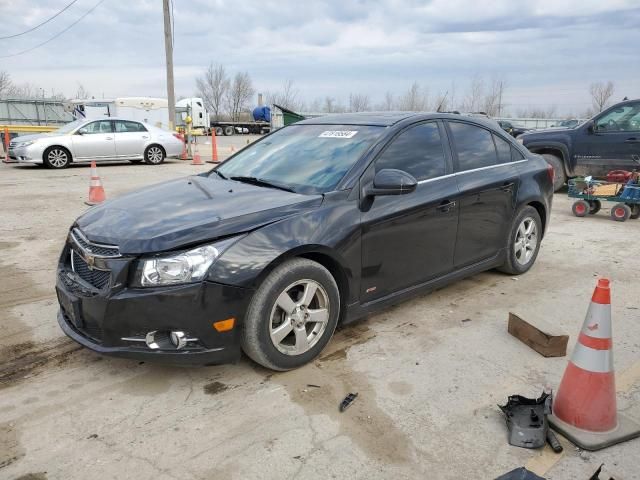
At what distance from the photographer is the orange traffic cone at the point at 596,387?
103 inches

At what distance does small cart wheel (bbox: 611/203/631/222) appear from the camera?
8.22m

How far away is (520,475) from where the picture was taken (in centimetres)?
219

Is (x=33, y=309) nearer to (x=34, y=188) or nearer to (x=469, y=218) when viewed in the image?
(x=469, y=218)

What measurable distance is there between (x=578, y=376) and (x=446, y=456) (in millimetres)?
839

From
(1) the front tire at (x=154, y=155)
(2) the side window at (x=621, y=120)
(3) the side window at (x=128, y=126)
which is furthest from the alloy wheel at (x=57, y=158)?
(2) the side window at (x=621, y=120)

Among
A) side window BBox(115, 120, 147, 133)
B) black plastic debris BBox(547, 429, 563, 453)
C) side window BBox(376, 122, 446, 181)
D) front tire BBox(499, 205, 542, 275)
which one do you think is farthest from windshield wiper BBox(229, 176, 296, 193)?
side window BBox(115, 120, 147, 133)

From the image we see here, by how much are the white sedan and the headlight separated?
516 inches

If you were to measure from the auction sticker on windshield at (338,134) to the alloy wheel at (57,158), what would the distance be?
12.4 meters

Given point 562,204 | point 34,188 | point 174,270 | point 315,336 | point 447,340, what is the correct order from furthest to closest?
point 34,188 → point 562,204 → point 447,340 → point 315,336 → point 174,270

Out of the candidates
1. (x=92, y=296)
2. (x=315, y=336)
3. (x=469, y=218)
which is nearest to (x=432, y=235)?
(x=469, y=218)

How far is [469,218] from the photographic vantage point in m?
4.34

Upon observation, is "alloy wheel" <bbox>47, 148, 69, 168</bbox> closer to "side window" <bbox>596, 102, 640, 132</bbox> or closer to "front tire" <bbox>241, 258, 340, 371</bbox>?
"front tire" <bbox>241, 258, 340, 371</bbox>

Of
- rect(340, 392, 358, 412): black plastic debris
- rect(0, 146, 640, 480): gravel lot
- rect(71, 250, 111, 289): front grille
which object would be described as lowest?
rect(0, 146, 640, 480): gravel lot

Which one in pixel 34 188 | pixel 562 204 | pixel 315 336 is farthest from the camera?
pixel 34 188
